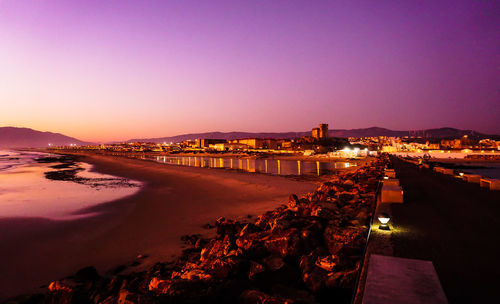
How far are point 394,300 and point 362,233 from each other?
341 cm

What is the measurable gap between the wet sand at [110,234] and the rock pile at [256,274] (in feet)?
4.76

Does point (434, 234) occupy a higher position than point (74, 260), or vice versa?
point (434, 234)

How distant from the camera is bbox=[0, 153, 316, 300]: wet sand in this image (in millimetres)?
7391

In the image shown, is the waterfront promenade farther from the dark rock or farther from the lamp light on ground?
the dark rock

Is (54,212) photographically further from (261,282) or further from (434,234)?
(434,234)

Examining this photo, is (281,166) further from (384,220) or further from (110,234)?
(384,220)

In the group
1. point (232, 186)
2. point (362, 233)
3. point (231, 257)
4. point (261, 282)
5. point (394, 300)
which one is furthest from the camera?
point (232, 186)

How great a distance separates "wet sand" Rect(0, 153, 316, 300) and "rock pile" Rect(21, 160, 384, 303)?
1.45m

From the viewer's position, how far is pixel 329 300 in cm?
467

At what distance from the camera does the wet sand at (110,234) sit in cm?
739

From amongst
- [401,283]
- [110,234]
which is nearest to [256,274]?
[401,283]

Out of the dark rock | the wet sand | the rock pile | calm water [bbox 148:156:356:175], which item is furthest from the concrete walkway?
calm water [bbox 148:156:356:175]

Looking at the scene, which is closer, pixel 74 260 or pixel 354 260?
pixel 354 260

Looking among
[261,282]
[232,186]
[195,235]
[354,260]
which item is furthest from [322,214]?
[232,186]
